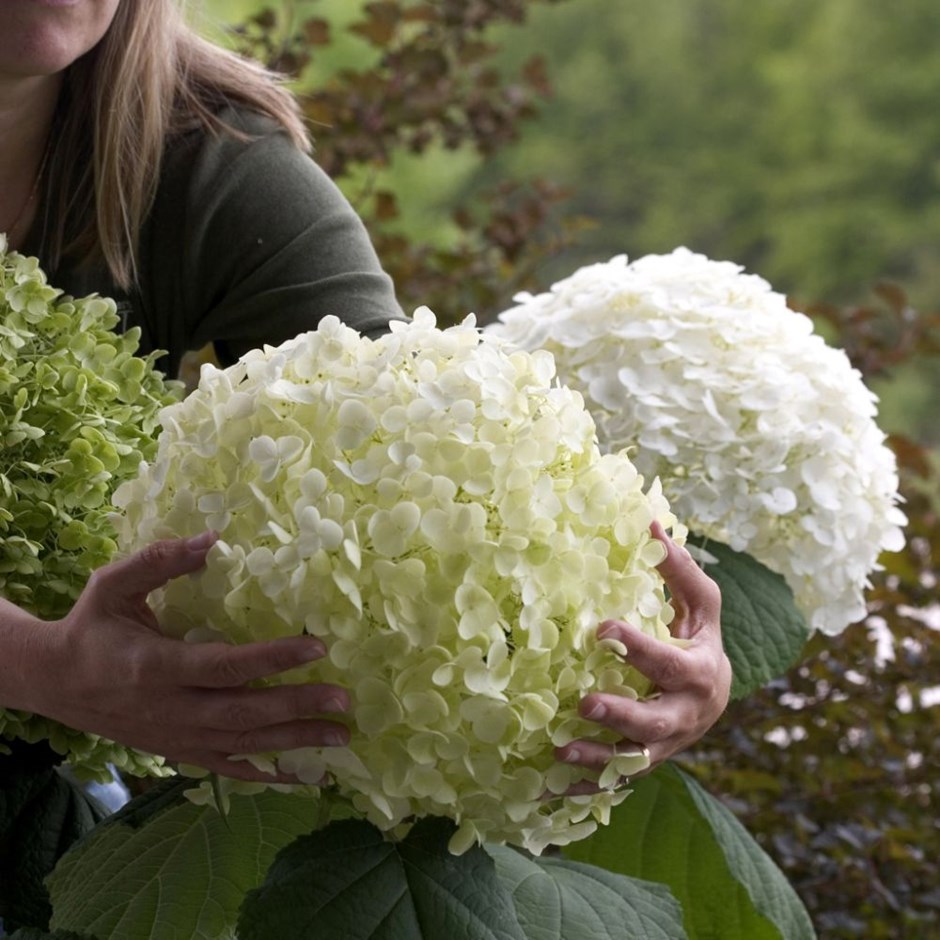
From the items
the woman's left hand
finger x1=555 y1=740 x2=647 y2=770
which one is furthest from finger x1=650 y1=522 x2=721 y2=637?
finger x1=555 y1=740 x2=647 y2=770

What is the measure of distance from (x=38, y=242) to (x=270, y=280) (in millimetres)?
246

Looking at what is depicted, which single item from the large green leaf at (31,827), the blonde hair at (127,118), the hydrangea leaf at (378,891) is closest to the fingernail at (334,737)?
the hydrangea leaf at (378,891)

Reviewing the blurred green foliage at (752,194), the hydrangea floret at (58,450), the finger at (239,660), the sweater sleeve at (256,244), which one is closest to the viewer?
the finger at (239,660)

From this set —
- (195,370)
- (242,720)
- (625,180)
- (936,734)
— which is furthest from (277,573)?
(625,180)

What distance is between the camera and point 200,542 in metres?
0.83

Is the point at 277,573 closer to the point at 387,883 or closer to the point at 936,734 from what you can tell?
the point at 387,883

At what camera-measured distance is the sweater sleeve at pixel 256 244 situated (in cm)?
135

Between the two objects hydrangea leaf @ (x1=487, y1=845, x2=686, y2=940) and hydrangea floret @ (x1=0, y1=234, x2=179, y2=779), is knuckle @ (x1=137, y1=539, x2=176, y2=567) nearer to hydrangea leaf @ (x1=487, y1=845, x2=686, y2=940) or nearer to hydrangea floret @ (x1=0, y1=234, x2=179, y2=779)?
hydrangea floret @ (x1=0, y1=234, x2=179, y2=779)

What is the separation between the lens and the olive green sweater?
4.42 feet

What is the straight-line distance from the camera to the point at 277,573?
32.4 inches

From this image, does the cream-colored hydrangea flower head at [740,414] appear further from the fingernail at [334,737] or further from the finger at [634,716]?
the fingernail at [334,737]

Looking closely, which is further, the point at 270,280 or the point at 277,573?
the point at 270,280

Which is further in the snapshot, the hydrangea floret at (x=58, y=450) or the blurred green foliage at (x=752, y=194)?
the blurred green foliage at (x=752, y=194)

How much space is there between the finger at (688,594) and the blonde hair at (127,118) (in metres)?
0.66
